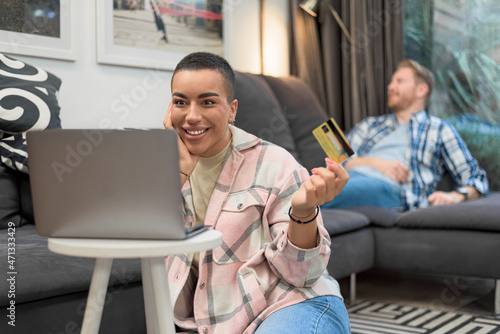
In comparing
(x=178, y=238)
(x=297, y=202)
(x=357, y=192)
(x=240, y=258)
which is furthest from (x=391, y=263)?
(x=178, y=238)

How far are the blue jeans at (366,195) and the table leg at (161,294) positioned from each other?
70.5 inches

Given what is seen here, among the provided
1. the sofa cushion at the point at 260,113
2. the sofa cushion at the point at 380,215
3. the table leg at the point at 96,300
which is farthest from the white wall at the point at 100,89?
the table leg at the point at 96,300

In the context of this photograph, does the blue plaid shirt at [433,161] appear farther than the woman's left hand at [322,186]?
Yes

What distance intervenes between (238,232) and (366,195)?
5.06ft

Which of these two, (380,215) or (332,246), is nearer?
(332,246)

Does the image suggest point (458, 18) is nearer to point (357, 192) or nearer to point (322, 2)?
point (322, 2)

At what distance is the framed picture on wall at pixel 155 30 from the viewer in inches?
94.5

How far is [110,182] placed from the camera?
0.88 metres

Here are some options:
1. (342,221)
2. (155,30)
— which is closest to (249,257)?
(342,221)

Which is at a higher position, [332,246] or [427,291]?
[332,246]

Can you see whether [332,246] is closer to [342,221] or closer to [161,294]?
[342,221]

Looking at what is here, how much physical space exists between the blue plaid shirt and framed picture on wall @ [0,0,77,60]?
1.66m

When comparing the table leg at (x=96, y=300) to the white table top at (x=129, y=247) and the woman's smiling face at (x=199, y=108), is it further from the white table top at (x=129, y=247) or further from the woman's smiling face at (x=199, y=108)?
the woman's smiling face at (x=199, y=108)

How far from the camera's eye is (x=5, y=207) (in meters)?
1.76
